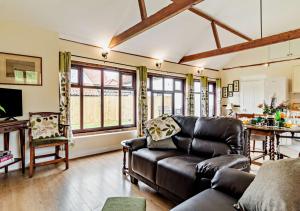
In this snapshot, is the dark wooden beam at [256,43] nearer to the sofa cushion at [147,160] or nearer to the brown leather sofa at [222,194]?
the sofa cushion at [147,160]

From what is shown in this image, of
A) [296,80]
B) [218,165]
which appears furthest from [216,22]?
[218,165]

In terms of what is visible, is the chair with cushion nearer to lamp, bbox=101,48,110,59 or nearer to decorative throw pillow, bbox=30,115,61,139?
decorative throw pillow, bbox=30,115,61,139

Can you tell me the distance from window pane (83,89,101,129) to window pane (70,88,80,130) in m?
0.14

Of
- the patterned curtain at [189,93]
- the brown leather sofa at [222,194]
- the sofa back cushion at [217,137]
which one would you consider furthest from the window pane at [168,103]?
the brown leather sofa at [222,194]

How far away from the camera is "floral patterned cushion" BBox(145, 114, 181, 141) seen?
2844 millimetres

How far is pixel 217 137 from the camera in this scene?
2432mm

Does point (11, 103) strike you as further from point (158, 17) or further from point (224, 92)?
point (224, 92)

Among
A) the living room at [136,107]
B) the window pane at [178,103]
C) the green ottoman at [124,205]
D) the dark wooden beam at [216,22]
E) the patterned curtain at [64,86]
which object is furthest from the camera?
the window pane at [178,103]

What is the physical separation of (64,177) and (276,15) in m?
6.67

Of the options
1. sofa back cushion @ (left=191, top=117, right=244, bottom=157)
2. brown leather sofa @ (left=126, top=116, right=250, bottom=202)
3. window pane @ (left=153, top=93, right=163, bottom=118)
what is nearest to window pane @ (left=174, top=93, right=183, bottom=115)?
window pane @ (left=153, top=93, right=163, bottom=118)

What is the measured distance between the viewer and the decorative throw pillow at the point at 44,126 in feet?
10.5

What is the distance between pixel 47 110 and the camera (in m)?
3.62

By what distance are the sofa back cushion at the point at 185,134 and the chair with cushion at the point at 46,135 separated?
195 cm

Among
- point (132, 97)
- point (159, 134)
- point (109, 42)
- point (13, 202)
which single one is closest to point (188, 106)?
point (132, 97)
